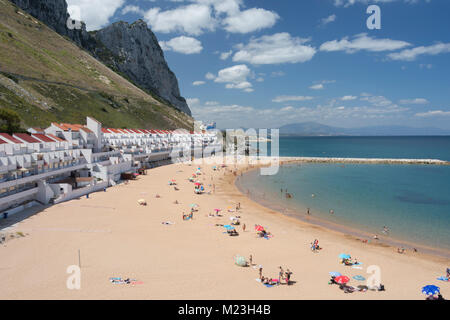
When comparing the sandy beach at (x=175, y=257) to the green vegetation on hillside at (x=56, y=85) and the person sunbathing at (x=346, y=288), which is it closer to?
the person sunbathing at (x=346, y=288)

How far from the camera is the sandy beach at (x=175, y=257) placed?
53.2 feet

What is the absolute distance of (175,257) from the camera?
67.2 feet

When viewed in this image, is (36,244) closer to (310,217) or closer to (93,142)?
(310,217)

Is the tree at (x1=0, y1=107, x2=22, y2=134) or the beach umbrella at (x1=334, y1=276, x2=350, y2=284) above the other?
the tree at (x1=0, y1=107, x2=22, y2=134)

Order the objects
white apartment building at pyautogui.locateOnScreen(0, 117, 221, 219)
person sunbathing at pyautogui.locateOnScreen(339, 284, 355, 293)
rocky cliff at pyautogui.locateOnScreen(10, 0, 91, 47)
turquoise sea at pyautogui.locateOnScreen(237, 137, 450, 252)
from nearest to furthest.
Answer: person sunbathing at pyautogui.locateOnScreen(339, 284, 355, 293) < white apartment building at pyautogui.locateOnScreen(0, 117, 221, 219) < turquoise sea at pyautogui.locateOnScreen(237, 137, 450, 252) < rocky cliff at pyautogui.locateOnScreen(10, 0, 91, 47)

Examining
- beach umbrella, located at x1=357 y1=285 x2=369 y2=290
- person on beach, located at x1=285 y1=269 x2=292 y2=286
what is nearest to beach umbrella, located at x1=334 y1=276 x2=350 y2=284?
beach umbrella, located at x1=357 y1=285 x2=369 y2=290

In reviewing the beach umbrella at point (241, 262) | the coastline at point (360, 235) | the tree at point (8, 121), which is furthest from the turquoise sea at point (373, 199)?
the tree at point (8, 121)

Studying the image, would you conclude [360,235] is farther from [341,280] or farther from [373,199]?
[373,199]

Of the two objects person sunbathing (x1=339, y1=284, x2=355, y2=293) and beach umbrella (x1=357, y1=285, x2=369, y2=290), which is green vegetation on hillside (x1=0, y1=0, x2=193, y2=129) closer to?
person sunbathing (x1=339, y1=284, x2=355, y2=293)

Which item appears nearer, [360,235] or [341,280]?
[341,280]

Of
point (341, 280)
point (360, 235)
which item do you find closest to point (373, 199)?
point (360, 235)

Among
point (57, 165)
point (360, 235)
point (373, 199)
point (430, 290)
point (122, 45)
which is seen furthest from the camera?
point (122, 45)

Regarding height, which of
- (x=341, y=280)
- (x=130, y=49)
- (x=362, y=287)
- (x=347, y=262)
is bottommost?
(x=362, y=287)

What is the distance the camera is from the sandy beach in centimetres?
1622
